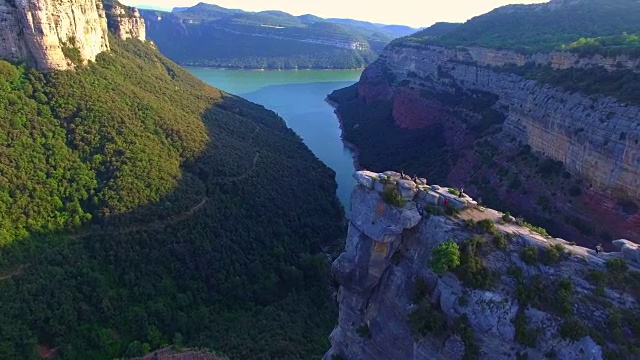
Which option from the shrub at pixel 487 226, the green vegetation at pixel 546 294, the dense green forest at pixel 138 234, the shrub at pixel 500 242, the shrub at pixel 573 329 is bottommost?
the dense green forest at pixel 138 234

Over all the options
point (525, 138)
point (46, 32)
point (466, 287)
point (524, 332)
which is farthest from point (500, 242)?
point (46, 32)

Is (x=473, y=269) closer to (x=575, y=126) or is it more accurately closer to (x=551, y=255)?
(x=551, y=255)

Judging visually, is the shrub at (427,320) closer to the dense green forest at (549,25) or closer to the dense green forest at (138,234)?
the dense green forest at (138,234)

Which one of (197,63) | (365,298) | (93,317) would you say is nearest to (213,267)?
(93,317)

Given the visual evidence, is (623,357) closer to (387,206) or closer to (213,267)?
(387,206)

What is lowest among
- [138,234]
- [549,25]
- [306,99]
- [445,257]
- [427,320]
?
[306,99]

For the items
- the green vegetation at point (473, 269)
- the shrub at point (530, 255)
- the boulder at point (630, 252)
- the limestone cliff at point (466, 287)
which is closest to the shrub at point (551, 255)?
the limestone cliff at point (466, 287)
